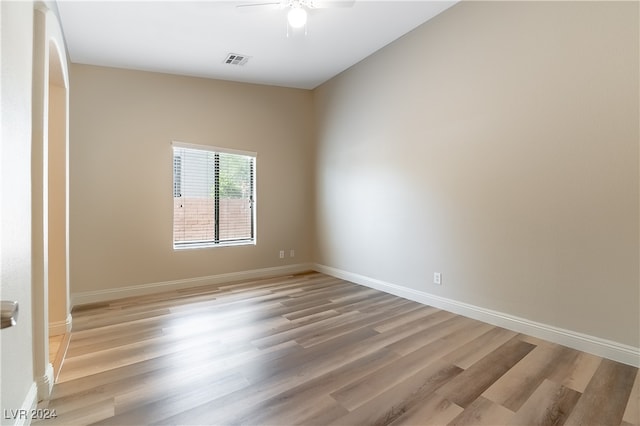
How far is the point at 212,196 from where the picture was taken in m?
4.66

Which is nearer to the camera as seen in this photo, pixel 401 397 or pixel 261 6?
pixel 401 397

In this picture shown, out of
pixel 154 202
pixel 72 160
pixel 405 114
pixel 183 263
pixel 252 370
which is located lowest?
Result: pixel 252 370

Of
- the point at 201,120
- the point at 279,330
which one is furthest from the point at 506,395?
the point at 201,120

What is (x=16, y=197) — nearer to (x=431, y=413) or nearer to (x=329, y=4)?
(x=431, y=413)

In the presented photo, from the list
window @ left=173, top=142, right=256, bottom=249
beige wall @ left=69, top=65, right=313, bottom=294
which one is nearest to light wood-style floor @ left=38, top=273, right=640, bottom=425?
beige wall @ left=69, top=65, right=313, bottom=294

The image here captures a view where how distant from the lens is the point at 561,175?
98.9 inches

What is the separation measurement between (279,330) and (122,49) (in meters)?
3.59

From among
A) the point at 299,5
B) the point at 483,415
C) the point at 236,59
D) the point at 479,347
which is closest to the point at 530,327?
the point at 479,347

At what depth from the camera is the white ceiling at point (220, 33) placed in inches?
119

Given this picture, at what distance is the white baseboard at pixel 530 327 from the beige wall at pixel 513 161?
0.19 feet

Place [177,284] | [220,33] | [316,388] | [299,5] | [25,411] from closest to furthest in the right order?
[25,411] → [316,388] → [299,5] → [220,33] → [177,284]

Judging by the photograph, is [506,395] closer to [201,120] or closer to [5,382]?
[5,382]

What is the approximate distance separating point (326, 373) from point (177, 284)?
9.85 ft

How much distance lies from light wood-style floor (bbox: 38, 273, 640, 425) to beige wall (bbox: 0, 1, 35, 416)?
48 centimetres
